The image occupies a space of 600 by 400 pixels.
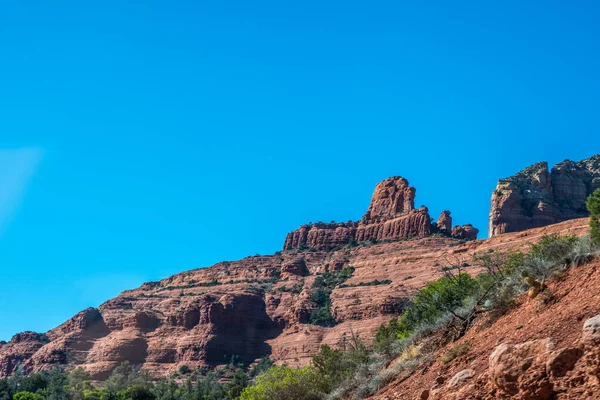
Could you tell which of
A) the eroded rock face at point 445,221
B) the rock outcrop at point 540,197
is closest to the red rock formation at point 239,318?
the eroded rock face at point 445,221

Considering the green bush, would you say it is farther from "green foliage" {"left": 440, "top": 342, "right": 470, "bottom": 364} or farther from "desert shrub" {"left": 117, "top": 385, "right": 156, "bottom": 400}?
"green foliage" {"left": 440, "top": 342, "right": 470, "bottom": 364}

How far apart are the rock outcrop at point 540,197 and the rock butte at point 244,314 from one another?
55.0 ft

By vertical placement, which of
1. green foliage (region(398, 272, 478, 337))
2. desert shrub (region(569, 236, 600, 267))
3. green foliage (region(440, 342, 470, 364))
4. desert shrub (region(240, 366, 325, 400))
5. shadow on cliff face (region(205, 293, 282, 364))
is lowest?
desert shrub (region(240, 366, 325, 400))

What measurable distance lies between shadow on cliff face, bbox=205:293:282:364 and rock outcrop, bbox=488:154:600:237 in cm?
5053

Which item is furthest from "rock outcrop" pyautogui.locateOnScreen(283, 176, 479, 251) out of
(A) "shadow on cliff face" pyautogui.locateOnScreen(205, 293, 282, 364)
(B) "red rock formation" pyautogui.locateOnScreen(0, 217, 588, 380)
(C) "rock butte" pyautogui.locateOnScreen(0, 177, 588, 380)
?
(A) "shadow on cliff face" pyautogui.locateOnScreen(205, 293, 282, 364)

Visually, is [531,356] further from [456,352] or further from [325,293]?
[325,293]

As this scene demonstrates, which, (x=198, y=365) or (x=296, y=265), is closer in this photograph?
(x=198, y=365)

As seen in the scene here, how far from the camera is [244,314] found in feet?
356

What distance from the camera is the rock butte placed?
94.8 meters

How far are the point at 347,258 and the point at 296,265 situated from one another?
32.7ft

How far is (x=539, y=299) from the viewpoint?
14.1m

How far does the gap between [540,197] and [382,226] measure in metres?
32.5

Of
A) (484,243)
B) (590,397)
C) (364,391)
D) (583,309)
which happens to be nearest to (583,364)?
(590,397)

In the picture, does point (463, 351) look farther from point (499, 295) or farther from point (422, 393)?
point (499, 295)
